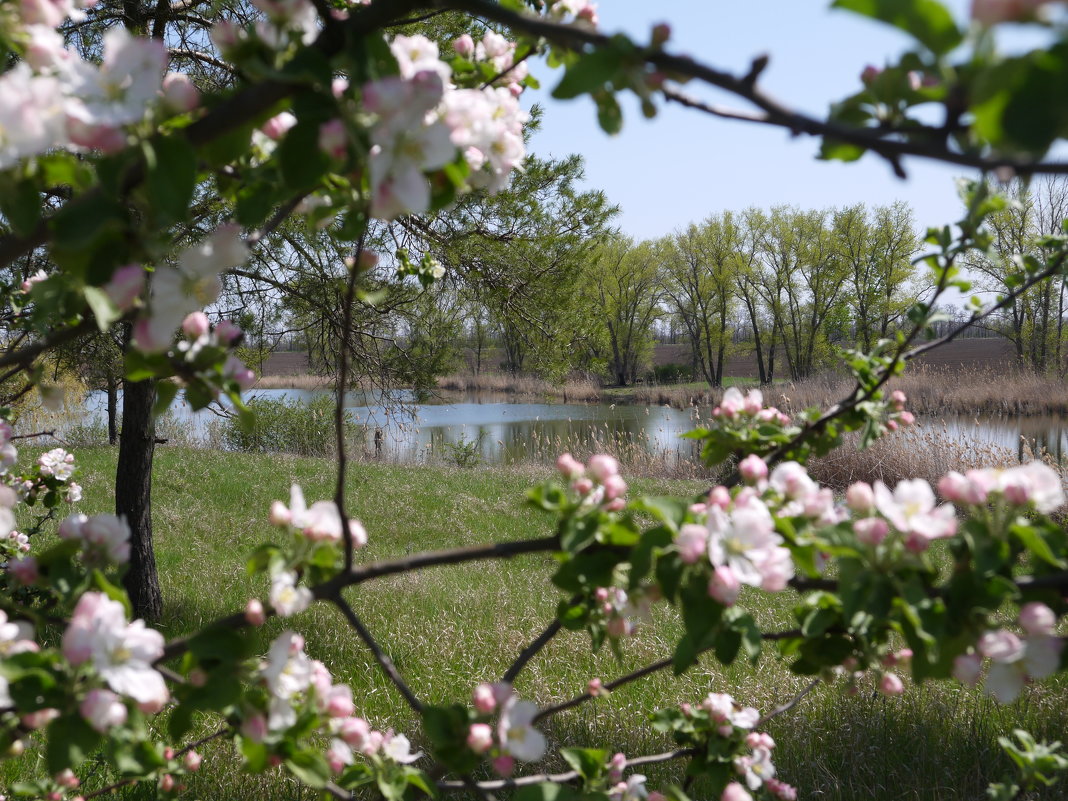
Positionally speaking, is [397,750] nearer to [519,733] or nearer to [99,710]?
[519,733]

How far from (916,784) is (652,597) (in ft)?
7.49

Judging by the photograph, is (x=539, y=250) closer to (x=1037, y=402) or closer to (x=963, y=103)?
(x=963, y=103)

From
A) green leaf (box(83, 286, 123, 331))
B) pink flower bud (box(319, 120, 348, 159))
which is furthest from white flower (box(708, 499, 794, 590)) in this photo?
green leaf (box(83, 286, 123, 331))

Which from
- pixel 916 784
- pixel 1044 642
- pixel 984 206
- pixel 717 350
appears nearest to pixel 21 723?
pixel 1044 642

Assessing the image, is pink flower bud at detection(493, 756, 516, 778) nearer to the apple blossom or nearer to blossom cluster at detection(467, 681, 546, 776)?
blossom cluster at detection(467, 681, 546, 776)

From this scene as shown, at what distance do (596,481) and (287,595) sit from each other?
401 mm

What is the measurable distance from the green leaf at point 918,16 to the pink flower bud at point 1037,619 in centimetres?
50

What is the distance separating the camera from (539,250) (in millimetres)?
5020

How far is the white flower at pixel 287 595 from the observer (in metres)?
0.78

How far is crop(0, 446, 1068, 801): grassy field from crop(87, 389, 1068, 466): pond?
1.37 m

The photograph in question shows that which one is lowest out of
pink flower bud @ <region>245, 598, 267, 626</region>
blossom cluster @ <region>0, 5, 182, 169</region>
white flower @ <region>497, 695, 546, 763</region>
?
white flower @ <region>497, 695, 546, 763</region>

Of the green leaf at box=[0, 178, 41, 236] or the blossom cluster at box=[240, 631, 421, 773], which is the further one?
the blossom cluster at box=[240, 631, 421, 773]

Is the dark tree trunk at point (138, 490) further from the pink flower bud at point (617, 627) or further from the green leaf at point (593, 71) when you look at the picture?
the green leaf at point (593, 71)

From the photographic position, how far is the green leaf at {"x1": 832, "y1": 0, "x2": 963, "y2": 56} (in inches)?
17.0
